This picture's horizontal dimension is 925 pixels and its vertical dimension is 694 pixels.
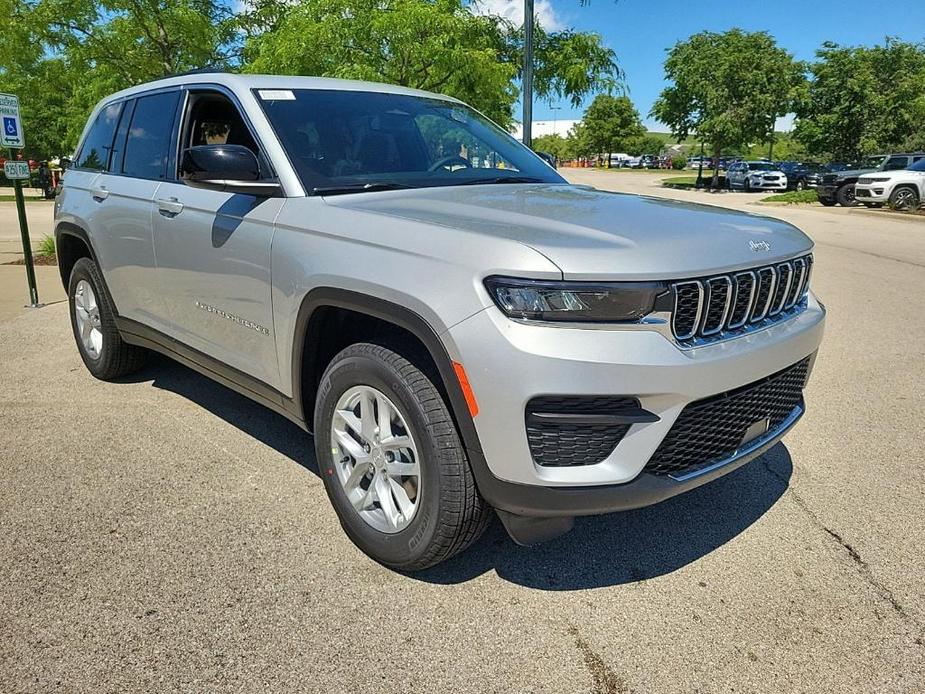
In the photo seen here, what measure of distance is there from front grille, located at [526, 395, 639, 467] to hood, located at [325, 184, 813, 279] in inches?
15.2

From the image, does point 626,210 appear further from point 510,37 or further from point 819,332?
point 510,37

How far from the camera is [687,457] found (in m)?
2.40

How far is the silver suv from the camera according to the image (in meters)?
2.17

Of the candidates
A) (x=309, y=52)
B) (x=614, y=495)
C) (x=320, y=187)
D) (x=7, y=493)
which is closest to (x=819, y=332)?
(x=614, y=495)

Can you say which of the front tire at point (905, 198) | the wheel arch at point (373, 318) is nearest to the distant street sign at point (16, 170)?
the wheel arch at point (373, 318)

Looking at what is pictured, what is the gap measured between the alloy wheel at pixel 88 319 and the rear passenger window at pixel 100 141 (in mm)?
807

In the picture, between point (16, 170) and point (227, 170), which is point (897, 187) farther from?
point (227, 170)

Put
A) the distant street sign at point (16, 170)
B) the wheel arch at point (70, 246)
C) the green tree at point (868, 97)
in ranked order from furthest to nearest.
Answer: the green tree at point (868, 97) < the distant street sign at point (16, 170) < the wheel arch at point (70, 246)

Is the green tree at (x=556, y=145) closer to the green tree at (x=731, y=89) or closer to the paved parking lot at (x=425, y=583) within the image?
the green tree at (x=731, y=89)

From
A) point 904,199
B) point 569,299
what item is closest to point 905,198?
point 904,199

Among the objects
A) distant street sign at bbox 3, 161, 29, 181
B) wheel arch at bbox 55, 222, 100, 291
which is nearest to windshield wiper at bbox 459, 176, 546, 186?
wheel arch at bbox 55, 222, 100, 291

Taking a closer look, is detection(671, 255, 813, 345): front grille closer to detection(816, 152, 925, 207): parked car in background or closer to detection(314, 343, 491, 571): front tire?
detection(314, 343, 491, 571): front tire

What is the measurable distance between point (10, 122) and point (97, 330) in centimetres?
374

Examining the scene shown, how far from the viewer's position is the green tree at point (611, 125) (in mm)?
77625
